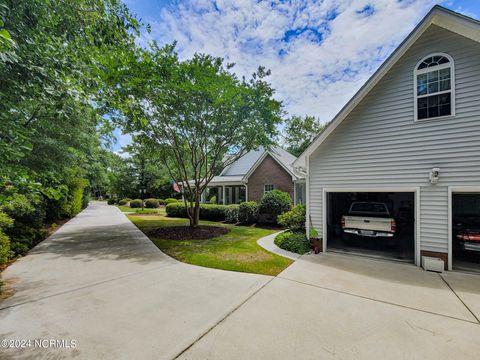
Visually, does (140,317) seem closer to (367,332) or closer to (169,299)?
(169,299)

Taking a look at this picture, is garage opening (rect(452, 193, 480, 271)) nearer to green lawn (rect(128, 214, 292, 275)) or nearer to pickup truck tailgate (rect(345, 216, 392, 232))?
pickup truck tailgate (rect(345, 216, 392, 232))

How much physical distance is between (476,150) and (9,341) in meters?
10.6

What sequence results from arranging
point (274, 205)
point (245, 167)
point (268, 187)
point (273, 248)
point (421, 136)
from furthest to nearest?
point (245, 167) < point (268, 187) < point (274, 205) < point (273, 248) < point (421, 136)

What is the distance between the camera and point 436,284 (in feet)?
16.5

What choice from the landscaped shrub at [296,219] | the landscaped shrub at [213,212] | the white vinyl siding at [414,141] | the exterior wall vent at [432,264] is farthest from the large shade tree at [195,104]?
the exterior wall vent at [432,264]

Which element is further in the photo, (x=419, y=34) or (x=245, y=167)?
(x=245, y=167)

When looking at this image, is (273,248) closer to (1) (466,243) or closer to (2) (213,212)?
(1) (466,243)

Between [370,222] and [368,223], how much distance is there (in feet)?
0.26

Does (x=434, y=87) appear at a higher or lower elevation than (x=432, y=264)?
higher

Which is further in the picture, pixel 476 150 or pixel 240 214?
pixel 240 214

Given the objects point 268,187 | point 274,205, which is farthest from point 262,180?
point 274,205

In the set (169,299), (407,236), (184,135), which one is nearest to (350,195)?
(407,236)

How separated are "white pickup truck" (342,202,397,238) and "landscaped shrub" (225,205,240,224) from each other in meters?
8.48

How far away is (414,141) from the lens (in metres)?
6.41
